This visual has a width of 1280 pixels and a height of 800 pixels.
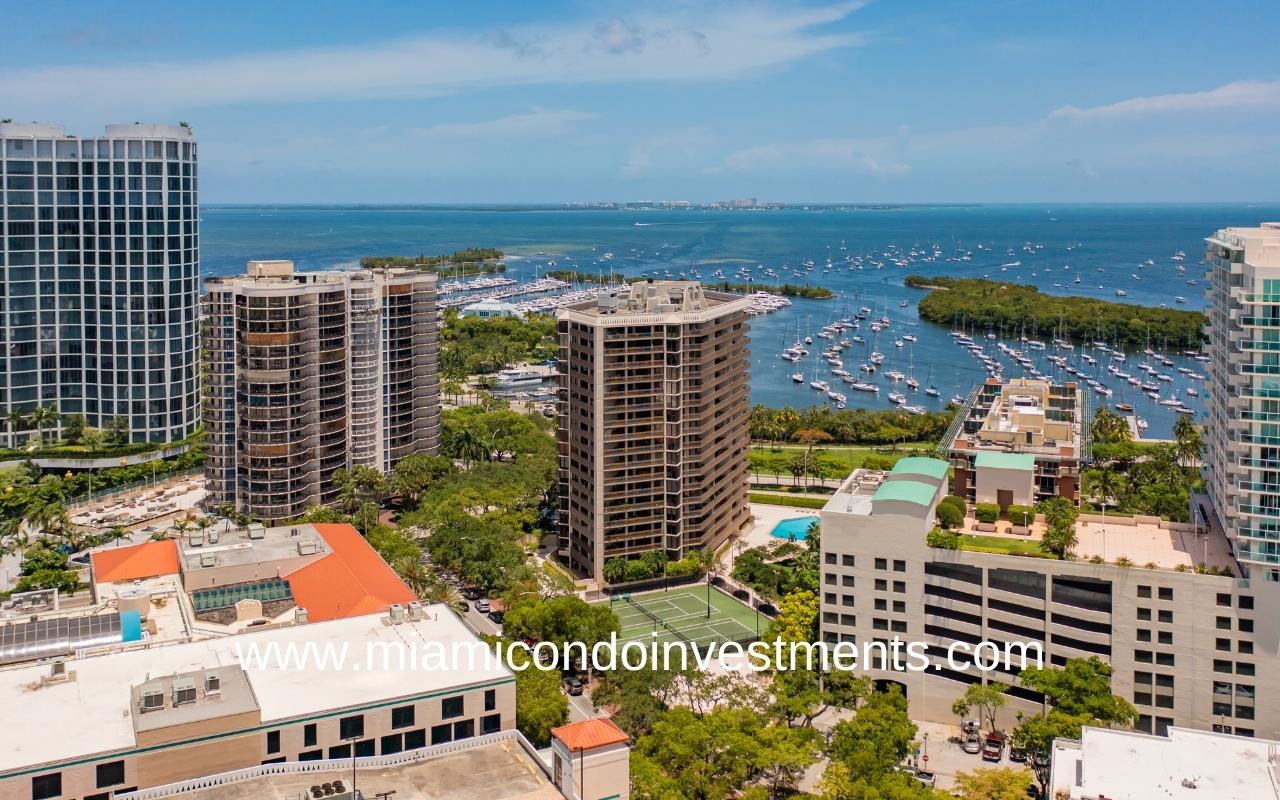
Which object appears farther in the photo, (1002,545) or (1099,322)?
(1099,322)

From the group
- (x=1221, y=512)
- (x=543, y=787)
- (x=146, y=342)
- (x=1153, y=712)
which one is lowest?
(x=1153, y=712)

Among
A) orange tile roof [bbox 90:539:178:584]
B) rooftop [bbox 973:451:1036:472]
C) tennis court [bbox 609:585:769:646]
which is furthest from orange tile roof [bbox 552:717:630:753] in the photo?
rooftop [bbox 973:451:1036:472]

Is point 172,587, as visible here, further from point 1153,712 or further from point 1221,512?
point 1221,512

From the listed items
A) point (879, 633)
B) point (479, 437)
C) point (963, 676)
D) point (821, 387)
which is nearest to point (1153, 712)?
point (963, 676)

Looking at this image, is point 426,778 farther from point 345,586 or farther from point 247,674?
point 345,586

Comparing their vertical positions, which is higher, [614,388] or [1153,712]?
[614,388]

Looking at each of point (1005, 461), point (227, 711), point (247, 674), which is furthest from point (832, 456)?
point (227, 711)
